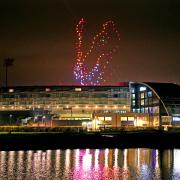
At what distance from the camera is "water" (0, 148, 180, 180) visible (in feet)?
156

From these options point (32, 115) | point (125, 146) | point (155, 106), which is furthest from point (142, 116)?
point (125, 146)

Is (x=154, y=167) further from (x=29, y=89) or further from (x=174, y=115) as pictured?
(x=29, y=89)

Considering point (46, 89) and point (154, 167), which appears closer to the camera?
point (154, 167)

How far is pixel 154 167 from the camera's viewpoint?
54.3 metres

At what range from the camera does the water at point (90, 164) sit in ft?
156

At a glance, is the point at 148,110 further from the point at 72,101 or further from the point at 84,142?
the point at 84,142

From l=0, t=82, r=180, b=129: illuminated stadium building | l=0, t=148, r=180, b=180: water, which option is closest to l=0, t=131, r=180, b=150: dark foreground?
l=0, t=148, r=180, b=180: water

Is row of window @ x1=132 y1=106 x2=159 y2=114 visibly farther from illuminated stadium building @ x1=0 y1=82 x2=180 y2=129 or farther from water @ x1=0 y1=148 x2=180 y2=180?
water @ x1=0 y1=148 x2=180 y2=180

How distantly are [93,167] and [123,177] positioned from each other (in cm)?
769

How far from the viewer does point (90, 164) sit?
185ft

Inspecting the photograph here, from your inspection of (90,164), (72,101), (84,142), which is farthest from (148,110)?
(90,164)

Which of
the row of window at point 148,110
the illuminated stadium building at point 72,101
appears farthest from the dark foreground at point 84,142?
the illuminated stadium building at point 72,101

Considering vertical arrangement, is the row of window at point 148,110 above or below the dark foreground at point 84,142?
above

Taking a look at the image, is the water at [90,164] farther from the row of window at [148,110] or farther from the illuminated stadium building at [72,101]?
the illuminated stadium building at [72,101]
